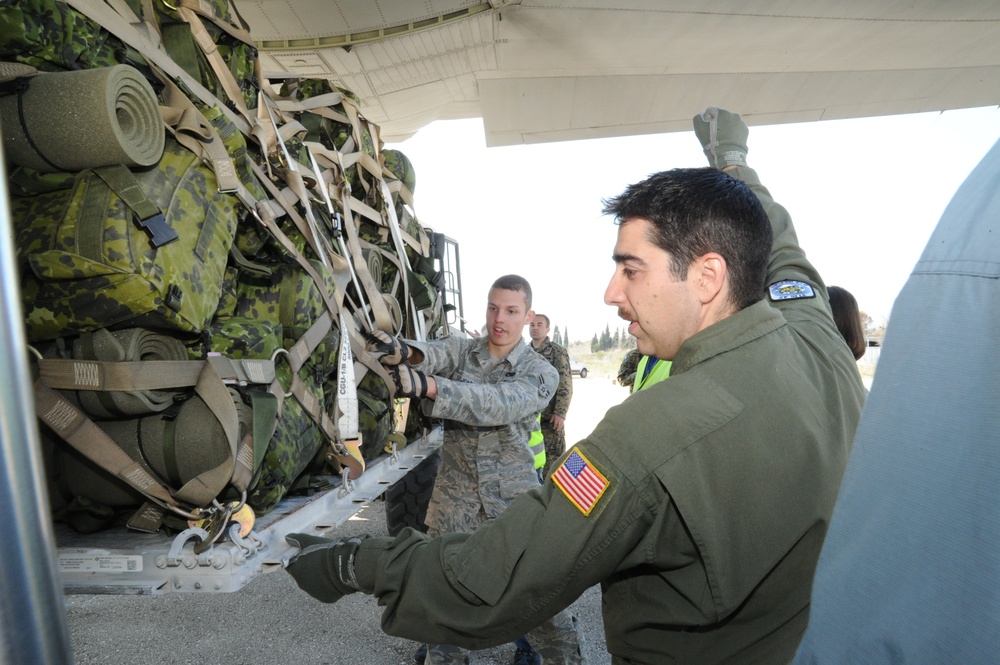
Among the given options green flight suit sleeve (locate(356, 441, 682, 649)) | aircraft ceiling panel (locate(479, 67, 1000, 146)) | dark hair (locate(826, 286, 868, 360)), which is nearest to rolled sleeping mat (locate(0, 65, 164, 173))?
green flight suit sleeve (locate(356, 441, 682, 649))

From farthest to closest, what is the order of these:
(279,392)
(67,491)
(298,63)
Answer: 1. (298,63)
2. (279,392)
3. (67,491)

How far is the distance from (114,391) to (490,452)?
5.61ft

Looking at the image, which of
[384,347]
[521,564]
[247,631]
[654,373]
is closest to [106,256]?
[521,564]

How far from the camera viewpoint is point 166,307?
1.29m

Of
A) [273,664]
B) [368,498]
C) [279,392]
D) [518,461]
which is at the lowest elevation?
[273,664]

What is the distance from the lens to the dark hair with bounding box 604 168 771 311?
119 cm

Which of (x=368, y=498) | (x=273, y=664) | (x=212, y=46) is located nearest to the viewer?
(x=212, y=46)

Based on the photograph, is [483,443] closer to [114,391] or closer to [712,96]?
[114,391]

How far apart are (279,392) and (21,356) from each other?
4.04ft

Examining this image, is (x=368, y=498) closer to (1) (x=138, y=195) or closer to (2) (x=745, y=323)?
(1) (x=138, y=195)

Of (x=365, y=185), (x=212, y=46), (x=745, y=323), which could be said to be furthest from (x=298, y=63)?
(x=745, y=323)

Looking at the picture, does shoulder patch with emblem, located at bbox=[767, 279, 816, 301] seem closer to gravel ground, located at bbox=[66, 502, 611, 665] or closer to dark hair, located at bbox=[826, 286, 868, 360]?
dark hair, located at bbox=[826, 286, 868, 360]

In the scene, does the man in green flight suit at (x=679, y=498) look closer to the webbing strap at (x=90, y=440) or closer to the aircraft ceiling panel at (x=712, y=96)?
the webbing strap at (x=90, y=440)

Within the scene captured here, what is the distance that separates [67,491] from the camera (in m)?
1.41
